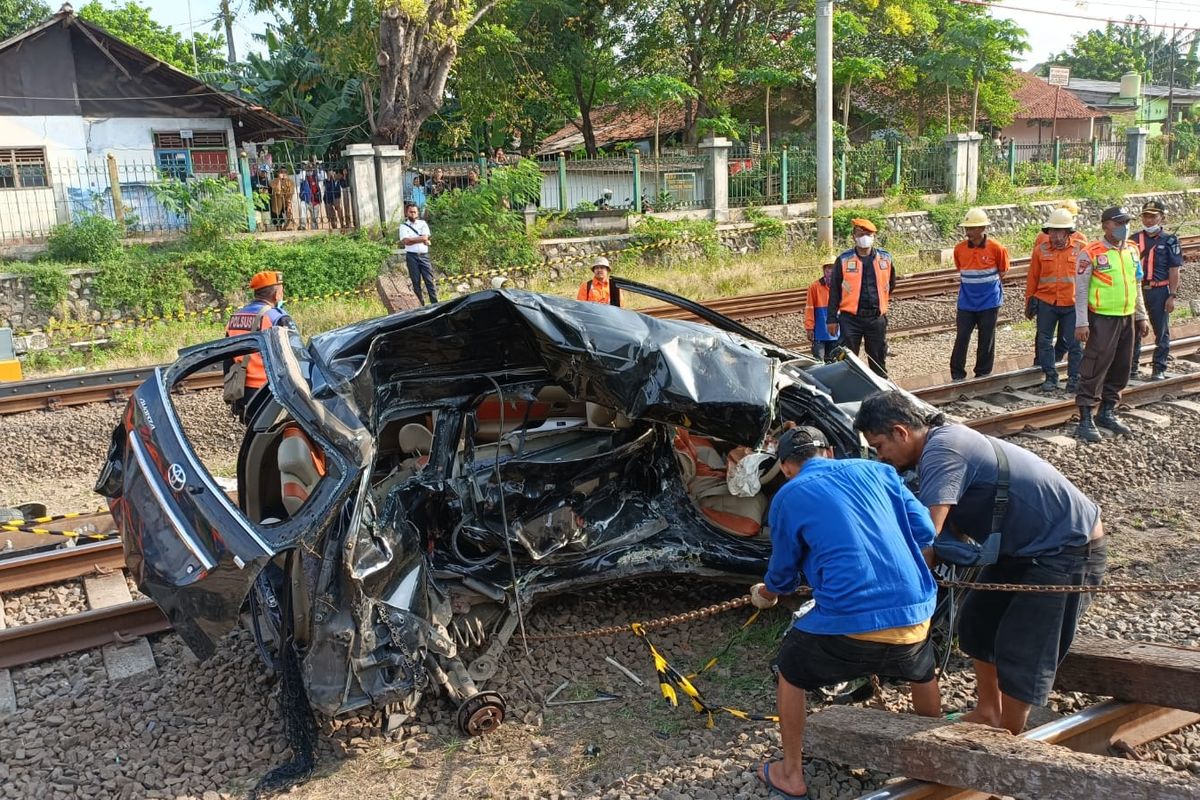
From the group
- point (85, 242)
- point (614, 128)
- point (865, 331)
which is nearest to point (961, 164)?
point (614, 128)

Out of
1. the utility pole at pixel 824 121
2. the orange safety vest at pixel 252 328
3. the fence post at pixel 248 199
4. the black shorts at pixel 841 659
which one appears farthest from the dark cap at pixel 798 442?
the fence post at pixel 248 199

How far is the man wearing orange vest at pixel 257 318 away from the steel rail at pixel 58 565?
1224mm

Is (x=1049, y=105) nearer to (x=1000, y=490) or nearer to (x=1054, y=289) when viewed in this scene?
(x=1054, y=289)

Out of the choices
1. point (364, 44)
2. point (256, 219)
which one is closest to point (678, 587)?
point (256, 219)

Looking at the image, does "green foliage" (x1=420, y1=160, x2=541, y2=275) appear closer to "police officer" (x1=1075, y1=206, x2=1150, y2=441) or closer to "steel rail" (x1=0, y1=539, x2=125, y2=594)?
"police officer" (x1=1075, y1=206, x2=1150, y2=441)

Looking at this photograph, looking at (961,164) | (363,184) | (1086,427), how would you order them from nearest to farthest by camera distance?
1. (1086,427)
2. (363,184)
3. (961,164)

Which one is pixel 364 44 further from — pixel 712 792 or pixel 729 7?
pixel 712 792

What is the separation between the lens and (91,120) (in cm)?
2094

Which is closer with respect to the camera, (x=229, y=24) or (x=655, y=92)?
(x=655, y=92)

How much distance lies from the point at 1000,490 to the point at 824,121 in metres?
15.0

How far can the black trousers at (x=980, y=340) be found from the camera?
→ 376 inches

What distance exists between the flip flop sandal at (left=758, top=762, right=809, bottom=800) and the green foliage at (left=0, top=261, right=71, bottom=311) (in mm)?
14780

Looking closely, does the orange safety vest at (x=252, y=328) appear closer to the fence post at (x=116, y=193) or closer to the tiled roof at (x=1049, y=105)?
the fence post at (x=116, y=193)

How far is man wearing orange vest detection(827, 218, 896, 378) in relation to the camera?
8.98 metres
